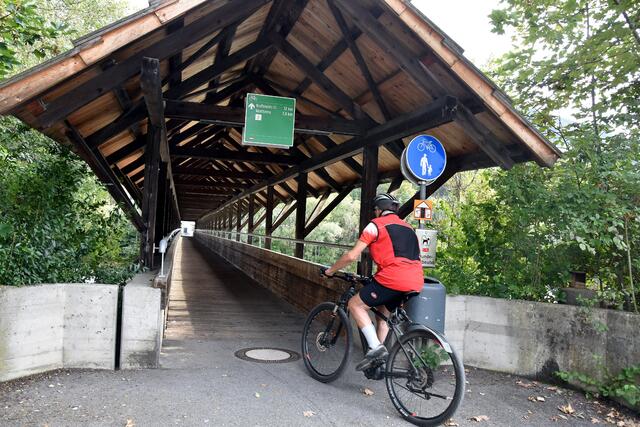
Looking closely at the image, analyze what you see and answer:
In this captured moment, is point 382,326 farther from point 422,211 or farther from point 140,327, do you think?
point 140,327

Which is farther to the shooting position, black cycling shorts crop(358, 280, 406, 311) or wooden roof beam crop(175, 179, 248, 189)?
wooden roof beam crop(175, 179, 248, 189)

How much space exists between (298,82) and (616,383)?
6.51 m

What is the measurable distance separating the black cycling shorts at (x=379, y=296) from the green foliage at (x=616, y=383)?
192 cm

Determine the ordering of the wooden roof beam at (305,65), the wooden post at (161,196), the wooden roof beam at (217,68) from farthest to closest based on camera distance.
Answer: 1. the wooden post at (161,196)
2. the wooden roof beam at (305,65)
3. the wooden roof beam at (217,68)

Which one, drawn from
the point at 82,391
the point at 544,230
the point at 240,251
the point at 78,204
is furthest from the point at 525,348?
the point at 240,251

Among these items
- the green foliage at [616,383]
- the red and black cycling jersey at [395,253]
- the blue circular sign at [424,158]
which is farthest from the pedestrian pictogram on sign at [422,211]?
the green foliage at [616,383]

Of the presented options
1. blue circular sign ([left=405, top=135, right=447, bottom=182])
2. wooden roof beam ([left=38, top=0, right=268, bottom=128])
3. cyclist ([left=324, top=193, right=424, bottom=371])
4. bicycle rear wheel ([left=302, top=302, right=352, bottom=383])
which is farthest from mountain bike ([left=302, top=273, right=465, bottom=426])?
wooden roof beam ([left=38, top=0, right=268, bottom=128])

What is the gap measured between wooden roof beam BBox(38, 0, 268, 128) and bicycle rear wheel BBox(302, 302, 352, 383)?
303 cm

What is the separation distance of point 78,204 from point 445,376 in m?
4.39

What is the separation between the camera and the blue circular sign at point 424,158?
16.7ft

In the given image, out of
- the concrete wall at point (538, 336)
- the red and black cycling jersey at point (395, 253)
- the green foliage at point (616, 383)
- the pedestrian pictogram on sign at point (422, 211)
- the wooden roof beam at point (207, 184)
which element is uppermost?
the wooden roof beam at point (207, 184)

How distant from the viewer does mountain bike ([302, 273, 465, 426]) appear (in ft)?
11.8

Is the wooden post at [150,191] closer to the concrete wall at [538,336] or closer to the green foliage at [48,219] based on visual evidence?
the green foliage at [48,219]

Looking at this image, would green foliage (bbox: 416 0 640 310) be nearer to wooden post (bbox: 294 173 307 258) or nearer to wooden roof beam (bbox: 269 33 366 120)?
wooden roof beam (bbox: 269 33 366 120)
